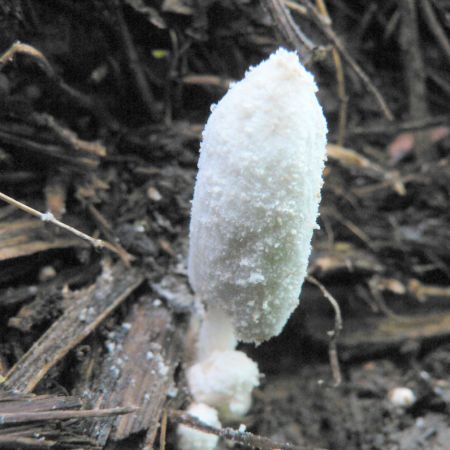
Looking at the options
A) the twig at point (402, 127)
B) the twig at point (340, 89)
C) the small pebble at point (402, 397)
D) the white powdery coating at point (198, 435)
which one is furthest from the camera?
the twig at point (402, 127)

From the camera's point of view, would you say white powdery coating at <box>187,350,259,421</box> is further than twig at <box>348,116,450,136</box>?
No

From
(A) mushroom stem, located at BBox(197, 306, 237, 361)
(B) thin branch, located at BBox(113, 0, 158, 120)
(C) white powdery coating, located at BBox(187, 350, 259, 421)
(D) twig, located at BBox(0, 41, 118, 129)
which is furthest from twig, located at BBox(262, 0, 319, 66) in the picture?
(C) white powdery coating, located at BBox(187, 350, 259, 421)

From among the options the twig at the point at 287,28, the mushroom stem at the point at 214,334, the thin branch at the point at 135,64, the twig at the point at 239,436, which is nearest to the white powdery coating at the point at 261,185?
the mushroom stem at the point at 214,334

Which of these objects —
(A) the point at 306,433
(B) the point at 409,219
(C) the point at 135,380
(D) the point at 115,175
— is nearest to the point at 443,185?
(B) the point at 409,219

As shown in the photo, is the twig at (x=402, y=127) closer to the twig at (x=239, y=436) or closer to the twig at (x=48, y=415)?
the twig at (x=239, y=436)

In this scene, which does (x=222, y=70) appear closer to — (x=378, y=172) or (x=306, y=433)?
(x=378, y=172)

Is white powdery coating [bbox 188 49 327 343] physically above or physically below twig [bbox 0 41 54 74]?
below

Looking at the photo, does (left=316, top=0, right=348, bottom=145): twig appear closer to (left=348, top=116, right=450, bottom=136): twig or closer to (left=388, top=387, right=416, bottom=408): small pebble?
(left=348, top=116, right=450, bottom=136): twig

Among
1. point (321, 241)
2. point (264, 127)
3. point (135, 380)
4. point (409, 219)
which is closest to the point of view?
point (264, 127)
